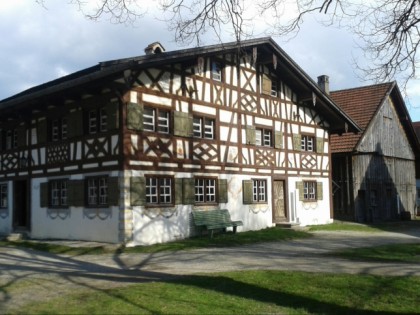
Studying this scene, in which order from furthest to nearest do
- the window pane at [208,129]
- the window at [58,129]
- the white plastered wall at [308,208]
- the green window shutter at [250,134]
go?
the white plastered wall at [308,208] → the green window shutter at [250,134] → the window pane at [208,129] → the window at [58,129]

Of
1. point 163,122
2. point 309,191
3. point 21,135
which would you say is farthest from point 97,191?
point 309,191

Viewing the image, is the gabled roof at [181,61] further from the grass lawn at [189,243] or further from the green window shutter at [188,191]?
the grass lawn at [189,243]

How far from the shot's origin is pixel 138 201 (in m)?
16.3

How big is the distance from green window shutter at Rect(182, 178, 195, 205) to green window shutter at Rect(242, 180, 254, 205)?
310 cm

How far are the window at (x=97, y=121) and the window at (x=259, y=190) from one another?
7.28 metres

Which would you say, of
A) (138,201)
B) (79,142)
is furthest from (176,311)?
(79,142)

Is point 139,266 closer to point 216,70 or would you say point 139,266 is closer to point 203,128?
point 203,128

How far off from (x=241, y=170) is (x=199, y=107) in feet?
11.2

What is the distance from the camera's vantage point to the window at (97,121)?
1727 centimetres

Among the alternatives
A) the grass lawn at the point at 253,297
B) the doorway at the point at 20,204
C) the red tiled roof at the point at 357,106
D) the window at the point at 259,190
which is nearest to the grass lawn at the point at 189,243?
the window at the point at 259,190

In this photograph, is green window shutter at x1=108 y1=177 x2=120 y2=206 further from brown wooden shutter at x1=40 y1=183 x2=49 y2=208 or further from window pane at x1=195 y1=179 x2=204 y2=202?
brown wooden shutter at x1=40 y1=183 x2=49 y2=208

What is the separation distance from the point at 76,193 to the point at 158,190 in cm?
298

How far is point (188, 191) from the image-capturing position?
59.8 ft

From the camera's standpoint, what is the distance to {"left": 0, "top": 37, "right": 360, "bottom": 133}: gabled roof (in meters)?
15.7
